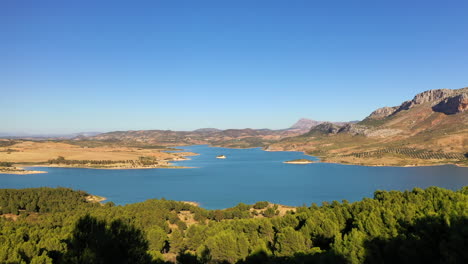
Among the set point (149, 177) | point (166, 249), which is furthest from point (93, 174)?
point (166, 249)

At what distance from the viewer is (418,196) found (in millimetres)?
44250

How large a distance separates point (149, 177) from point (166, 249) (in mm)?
112519

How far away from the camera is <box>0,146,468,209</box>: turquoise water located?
10425 cm

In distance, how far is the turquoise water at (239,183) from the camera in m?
104

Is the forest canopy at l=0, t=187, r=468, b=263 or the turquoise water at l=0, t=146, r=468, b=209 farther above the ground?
the forest canopy at l=0, t=187, r=468, b=263

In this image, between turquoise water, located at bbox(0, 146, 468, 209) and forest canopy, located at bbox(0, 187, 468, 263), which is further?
turquoise water, located at bbox(0, 146, 468, 209)

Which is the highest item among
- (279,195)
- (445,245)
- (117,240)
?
(445,245)

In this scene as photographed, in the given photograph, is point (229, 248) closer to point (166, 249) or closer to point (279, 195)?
point (166, 249)

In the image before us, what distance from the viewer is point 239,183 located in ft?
435

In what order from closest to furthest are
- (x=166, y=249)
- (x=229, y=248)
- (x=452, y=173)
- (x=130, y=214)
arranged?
(x=229, y=248) < (x=166, y=249) < (x=130, y=214) < (x=452, y=173)

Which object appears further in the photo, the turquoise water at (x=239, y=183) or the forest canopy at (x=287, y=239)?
the turquoise water at (x=239, y=183)

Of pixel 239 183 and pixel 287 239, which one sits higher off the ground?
pixel 287 239

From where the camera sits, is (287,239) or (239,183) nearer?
(287,239)

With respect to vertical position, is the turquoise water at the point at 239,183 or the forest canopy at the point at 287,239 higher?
the forest canopy at the point at 287,239
